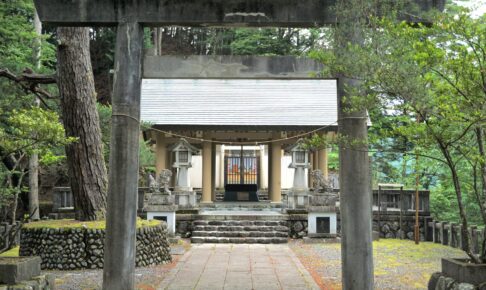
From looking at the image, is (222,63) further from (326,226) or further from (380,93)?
(326,226)

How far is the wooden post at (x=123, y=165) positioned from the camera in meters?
6.23

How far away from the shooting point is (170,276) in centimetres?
893

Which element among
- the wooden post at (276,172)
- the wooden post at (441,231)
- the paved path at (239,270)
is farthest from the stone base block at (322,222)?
the wooden post at (276,172)

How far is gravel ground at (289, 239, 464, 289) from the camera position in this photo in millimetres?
8633

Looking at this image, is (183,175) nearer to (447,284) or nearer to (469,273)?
(447,284)

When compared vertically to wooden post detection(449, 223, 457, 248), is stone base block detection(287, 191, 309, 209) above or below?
above

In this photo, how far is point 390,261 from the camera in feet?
37.0

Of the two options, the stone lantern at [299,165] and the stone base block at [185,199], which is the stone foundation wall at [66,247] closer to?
the stone base block at [185,199]

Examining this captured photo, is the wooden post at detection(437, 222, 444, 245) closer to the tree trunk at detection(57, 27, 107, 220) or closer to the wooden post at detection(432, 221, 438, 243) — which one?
the wooden post at detection(432, 221, 438, 243)

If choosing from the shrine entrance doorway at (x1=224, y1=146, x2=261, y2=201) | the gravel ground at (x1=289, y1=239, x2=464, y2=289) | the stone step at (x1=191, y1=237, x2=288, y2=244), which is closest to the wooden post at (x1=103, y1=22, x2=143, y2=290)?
the gravel ground at (x1=289, y1=239, x2=464, y2=289)

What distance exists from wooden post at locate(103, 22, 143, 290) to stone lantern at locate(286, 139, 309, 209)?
1111 centimetres

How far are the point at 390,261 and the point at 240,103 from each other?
1134cm

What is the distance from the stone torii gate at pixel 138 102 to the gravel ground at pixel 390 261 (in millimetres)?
2085

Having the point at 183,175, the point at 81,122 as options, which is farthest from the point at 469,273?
the point at 183,175
